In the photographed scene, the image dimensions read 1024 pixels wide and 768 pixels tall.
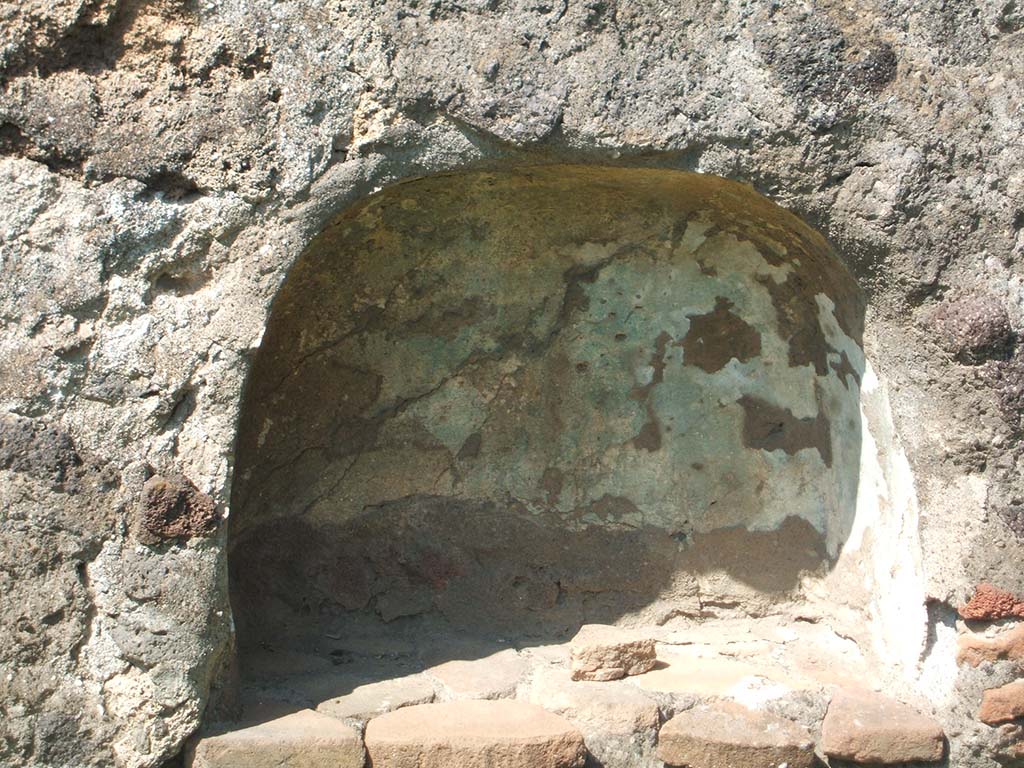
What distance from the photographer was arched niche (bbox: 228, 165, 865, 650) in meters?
2.79

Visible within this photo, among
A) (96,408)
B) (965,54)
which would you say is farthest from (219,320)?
(965,54)

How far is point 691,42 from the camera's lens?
8.02 feet

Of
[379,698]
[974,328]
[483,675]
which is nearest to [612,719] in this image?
[483,675]

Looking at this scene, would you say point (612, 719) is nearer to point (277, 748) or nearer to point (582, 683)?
point (582, 683)

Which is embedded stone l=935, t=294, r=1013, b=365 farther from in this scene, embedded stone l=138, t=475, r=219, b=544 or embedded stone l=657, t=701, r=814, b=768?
embedded stone l=138, t=475, r=219, b=544

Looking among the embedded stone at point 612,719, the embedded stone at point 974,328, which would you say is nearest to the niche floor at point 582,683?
the embedded stone at point 612,719

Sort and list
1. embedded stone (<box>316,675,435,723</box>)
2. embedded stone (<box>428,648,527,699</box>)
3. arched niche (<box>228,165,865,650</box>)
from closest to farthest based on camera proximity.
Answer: embedded stone (<box>316,675,435,723</box>) < embedded stone (<box>428,648,527,699</box>) < arched niche (<box>228,165,865,650</box>)

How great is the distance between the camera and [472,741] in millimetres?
2279

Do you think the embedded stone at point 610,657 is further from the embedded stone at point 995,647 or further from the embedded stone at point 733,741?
the embedded stone at point 995,647

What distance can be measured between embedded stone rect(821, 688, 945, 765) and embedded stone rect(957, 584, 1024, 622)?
0.26 metres

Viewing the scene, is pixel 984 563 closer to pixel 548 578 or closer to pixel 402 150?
pixel 548 578

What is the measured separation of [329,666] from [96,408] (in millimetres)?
856

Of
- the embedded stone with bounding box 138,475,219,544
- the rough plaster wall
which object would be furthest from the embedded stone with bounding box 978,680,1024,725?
the embedded stone with bounding box 138,475,219,544

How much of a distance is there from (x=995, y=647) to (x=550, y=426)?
1.14m
